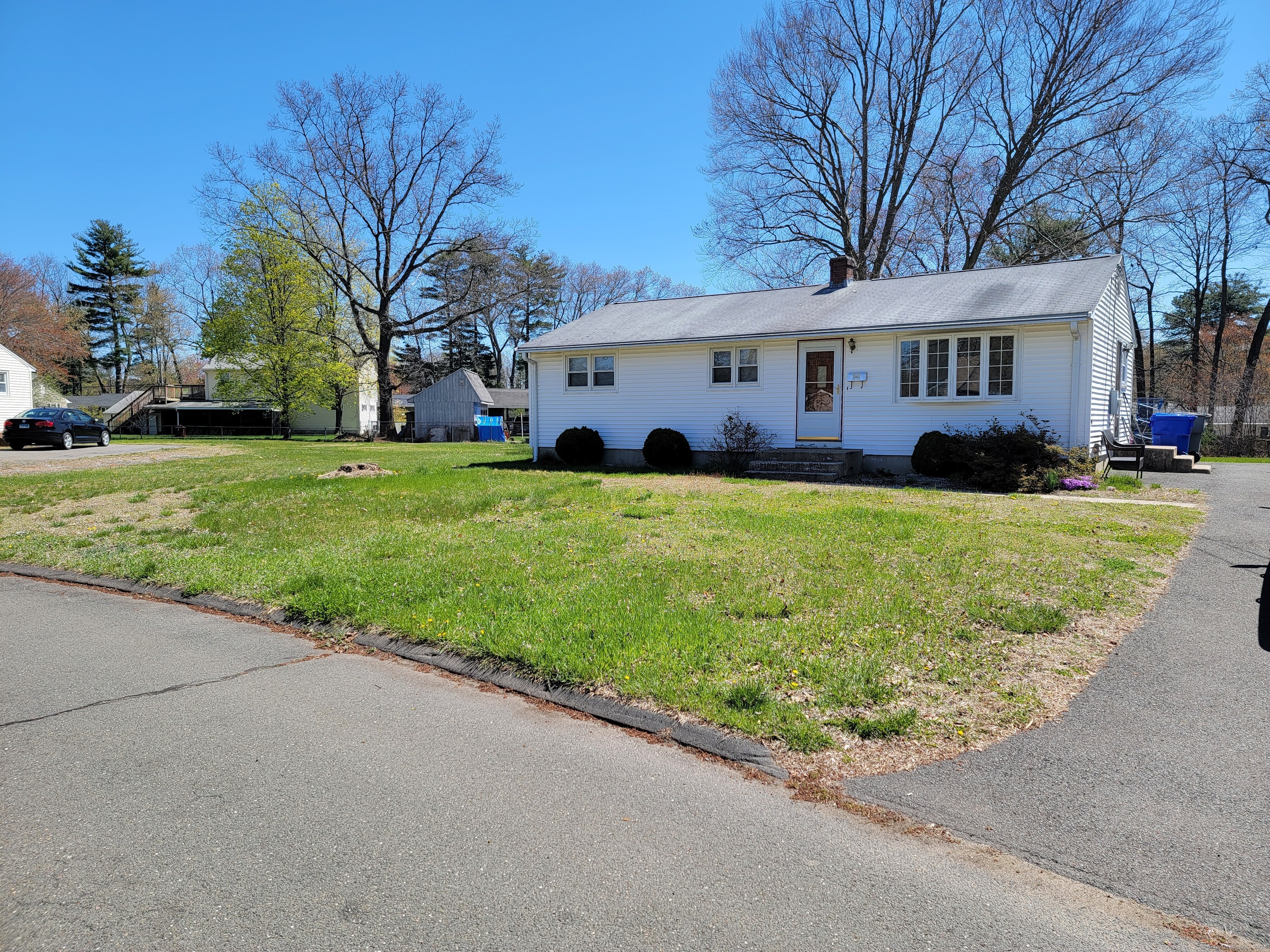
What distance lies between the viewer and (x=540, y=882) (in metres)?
2.49

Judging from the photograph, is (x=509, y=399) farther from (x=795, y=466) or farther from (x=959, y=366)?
(x=959, y=366)

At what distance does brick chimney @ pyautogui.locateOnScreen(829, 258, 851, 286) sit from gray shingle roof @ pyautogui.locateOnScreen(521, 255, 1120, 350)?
0.99 feet

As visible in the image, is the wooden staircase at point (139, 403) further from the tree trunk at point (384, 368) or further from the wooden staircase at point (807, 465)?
the wooden staircase at point (807, 465)

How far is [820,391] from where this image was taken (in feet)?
54.3

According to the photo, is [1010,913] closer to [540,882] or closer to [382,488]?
[540,882]

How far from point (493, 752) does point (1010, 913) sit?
2162mm

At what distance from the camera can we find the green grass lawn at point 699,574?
413cm

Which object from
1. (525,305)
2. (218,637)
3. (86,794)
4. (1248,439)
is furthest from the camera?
(525,305)

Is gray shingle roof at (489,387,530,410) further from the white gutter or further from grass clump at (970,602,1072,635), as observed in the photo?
grass clump at (970,602,1072,635)

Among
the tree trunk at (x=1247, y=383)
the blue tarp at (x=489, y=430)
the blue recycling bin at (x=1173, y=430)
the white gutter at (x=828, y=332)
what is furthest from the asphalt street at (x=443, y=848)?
the blue tarp at (x=489, y=430)

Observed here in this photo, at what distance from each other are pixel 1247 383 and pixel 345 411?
150 feet

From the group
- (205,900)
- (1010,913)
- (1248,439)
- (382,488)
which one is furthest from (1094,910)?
(1248,439)

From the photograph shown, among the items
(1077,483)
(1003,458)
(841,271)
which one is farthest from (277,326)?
(1077,483)

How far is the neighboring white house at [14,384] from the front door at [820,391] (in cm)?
3483
